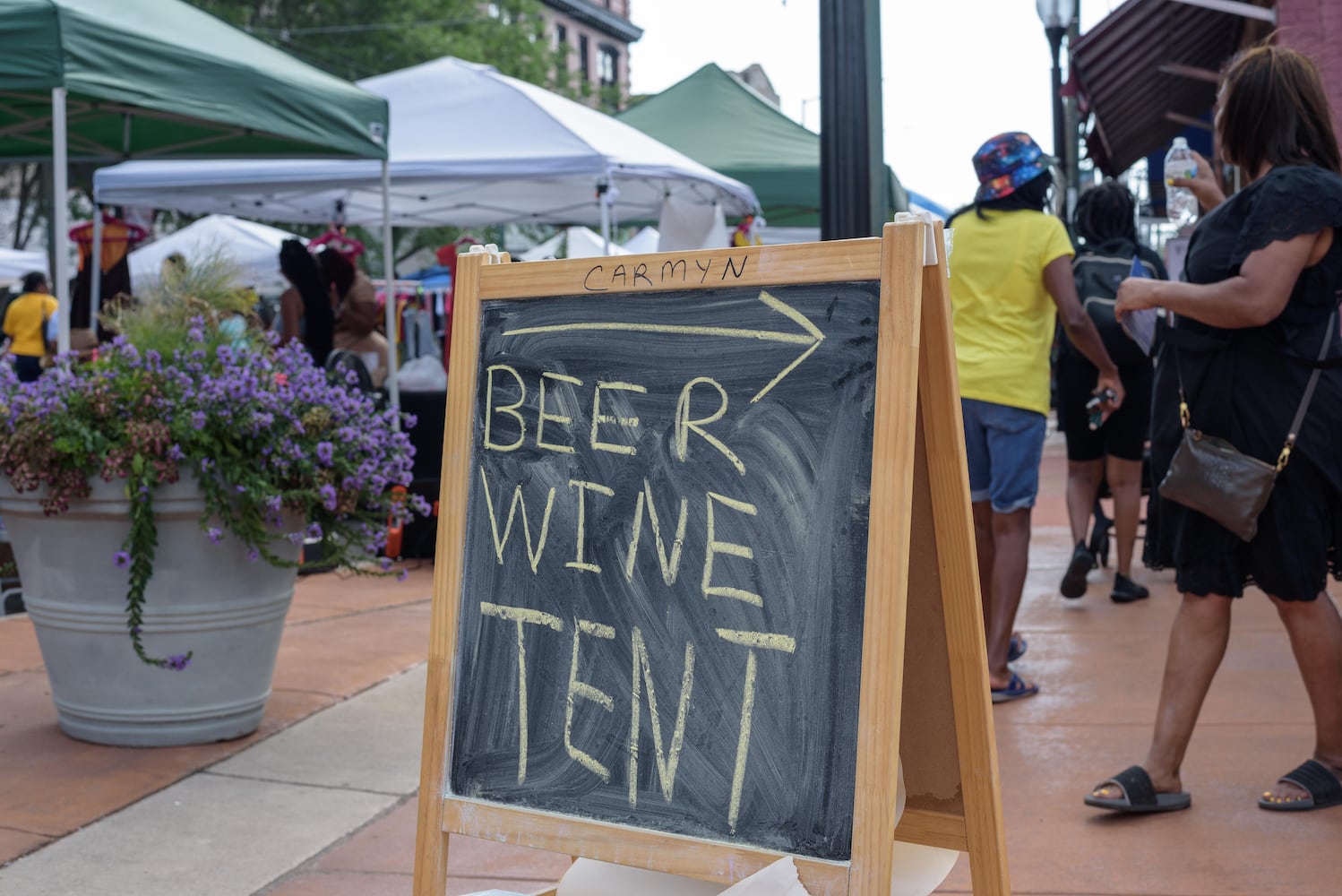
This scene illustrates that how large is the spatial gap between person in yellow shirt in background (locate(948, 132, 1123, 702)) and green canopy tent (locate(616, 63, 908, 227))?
8358 mm

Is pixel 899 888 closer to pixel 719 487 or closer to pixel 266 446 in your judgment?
pixel 719 487

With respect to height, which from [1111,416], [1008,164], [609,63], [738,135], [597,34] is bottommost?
[1111,416]

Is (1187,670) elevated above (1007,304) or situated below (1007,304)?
below

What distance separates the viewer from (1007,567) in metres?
4.88

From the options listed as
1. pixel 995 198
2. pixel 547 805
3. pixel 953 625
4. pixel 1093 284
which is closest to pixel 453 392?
pixel 547 805

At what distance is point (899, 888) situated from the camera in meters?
2.46

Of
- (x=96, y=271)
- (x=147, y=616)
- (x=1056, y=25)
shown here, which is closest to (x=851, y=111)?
(x=147, y=616)

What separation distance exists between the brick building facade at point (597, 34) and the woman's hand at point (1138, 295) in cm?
5234

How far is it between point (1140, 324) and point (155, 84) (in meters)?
4.18

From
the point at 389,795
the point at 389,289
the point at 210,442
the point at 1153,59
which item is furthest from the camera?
the point at 1153,59

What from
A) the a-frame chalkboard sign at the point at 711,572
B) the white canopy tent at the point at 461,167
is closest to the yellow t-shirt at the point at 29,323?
the white canopy tent at the point at 461,167

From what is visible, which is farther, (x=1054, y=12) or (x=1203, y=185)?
(x=1054, y=12)

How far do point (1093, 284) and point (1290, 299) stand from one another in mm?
3098

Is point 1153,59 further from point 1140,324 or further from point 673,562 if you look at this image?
point 673,562
